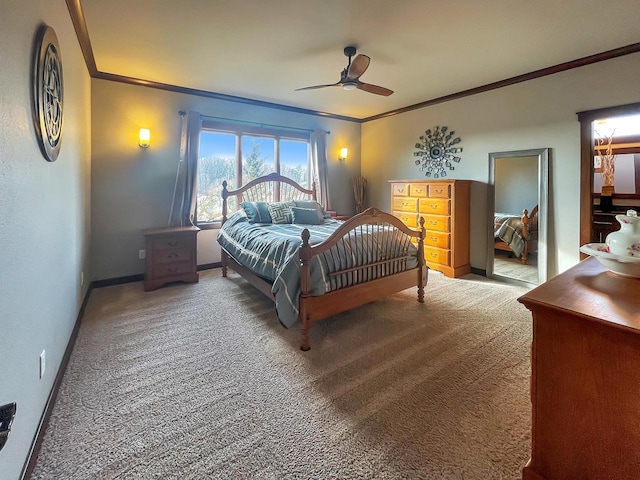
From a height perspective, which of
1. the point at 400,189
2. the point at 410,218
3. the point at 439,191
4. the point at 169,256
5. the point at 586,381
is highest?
the point at 400,189

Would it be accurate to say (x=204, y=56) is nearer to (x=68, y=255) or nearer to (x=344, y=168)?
(x=68, y=255)

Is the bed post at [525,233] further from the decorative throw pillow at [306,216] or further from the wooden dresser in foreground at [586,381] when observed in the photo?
the wooden dresser in foreground at [586,381]

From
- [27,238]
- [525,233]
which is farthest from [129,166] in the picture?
[525,233]

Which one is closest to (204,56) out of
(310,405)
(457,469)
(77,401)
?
(77,401)

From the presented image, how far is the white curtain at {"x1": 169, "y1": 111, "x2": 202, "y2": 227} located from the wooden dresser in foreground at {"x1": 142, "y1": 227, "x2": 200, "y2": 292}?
319 mm

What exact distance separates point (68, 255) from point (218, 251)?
2.53 m

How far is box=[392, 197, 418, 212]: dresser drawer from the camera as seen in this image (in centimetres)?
483

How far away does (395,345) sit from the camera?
2.50m

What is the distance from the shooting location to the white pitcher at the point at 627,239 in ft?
4.26

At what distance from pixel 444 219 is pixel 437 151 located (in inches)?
47.7

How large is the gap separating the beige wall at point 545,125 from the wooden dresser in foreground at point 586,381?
2941 mm

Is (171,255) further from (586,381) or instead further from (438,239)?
(586,381)

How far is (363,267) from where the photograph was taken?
9.25 feet

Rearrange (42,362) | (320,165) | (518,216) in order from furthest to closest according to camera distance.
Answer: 1. (320,165)
2. (518,216)
3. (42,362)
